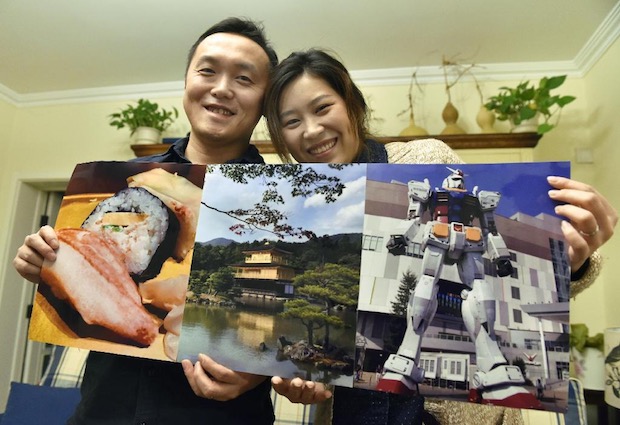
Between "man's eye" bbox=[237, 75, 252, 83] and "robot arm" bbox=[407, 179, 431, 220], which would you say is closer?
"robot arm" bbox=[407, 179, 431, 220]

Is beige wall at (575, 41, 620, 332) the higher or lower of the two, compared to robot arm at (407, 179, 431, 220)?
higher

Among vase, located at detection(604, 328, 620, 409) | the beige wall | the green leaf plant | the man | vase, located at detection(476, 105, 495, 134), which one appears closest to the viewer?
the man

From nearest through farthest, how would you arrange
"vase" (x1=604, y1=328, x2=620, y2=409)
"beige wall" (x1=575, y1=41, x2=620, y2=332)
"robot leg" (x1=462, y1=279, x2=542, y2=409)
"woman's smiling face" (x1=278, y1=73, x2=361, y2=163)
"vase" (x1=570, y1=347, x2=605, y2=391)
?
"robot leg" (x1=462, y1=279, x2=542, y2=409) → "woman's smiling face" (x1=278, y1=73, x2=361, y2=163) → "vase" (x1=604, y1=328, x2=620, y2=409) → "vase" (x1=570, y1=347, x2=605, y2=391) → "beige wall" (x1=575, y1=41, x2=620, y2=332)

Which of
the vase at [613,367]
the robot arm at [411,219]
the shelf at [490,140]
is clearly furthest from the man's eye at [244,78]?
the vase at [613,367]

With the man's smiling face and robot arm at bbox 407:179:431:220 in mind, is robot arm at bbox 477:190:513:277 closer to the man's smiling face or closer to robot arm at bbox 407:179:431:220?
robot arm at bbox 407:179:431:220

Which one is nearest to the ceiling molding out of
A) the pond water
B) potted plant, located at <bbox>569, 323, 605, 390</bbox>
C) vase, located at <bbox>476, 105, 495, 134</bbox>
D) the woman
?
vase, located at <bbox>476, 105, 495, 134</bbox>

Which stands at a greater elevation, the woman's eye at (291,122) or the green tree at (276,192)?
the woman's eye at (291,122)

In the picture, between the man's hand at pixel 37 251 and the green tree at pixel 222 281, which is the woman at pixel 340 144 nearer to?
the green tree at pixel 222 281
